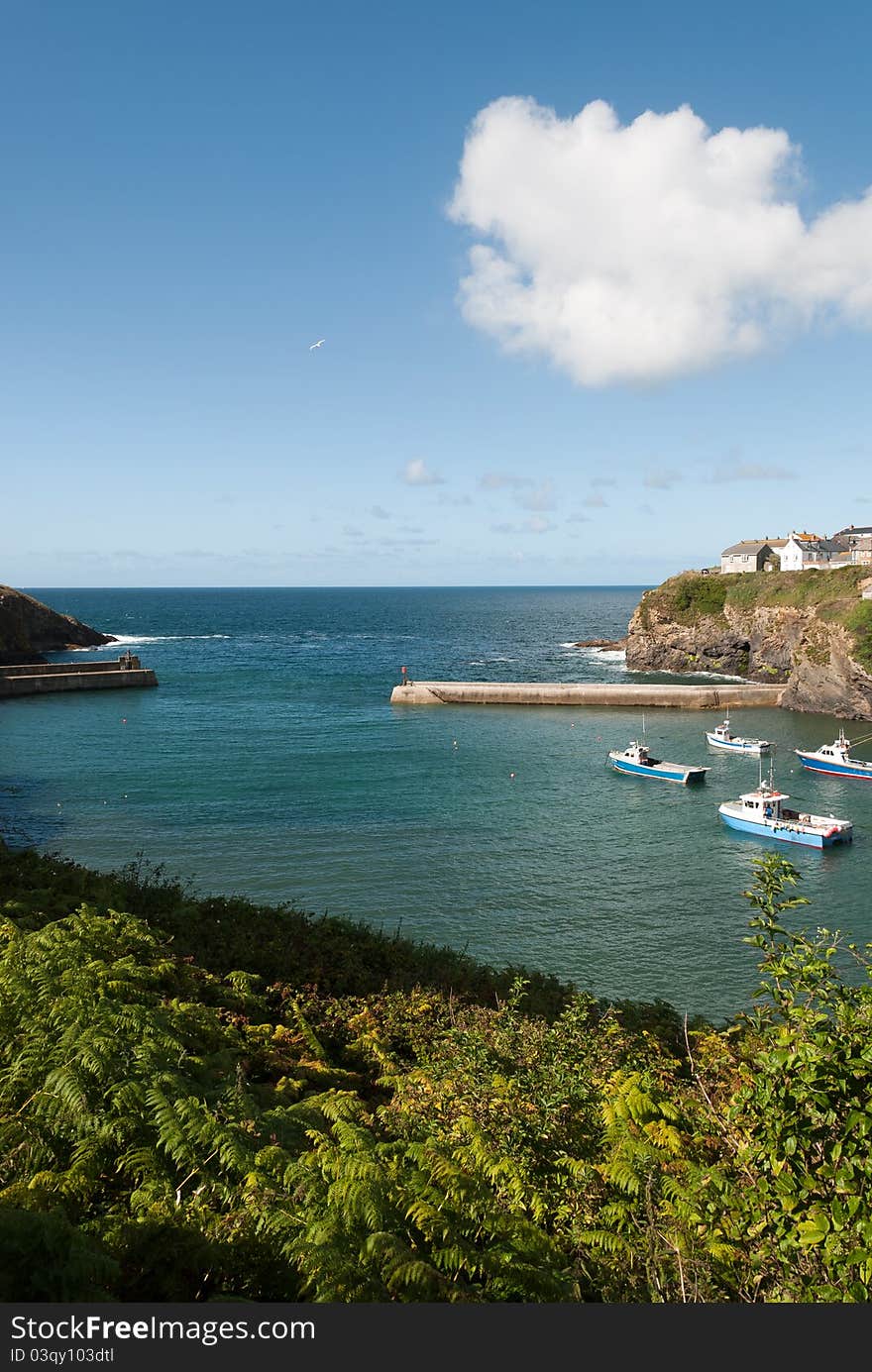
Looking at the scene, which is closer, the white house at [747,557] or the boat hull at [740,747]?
the boat hull at [740,747]

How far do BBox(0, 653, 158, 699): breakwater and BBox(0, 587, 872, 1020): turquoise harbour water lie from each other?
2831 mm

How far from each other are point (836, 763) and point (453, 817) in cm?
2882

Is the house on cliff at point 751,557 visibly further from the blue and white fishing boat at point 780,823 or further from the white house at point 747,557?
the blue and white fishing boat at point 780,823

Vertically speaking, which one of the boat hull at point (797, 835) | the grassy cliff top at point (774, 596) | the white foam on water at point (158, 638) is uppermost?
the grassy cliff top at point (774, 596)

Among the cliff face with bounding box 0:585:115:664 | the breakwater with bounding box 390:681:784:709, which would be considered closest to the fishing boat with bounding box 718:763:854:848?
the breakwater with bounding box 390:681:784:709

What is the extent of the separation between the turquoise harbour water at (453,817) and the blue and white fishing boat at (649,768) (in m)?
1.14

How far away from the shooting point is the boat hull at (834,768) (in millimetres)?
51812

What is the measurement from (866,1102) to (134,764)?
51.5m

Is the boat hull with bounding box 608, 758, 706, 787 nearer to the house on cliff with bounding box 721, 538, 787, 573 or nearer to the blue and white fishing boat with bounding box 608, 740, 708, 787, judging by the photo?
the blue and white fishing boat with bounding box 608, 740, 708, 787

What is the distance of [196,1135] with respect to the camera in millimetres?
8305

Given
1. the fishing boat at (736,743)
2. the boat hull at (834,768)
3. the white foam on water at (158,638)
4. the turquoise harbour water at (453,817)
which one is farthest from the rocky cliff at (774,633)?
the white foam on water at (158,638)

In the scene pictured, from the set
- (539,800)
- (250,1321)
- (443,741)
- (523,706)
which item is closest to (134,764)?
(443,741)

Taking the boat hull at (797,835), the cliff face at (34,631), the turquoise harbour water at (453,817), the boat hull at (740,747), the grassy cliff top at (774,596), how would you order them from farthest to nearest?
the cliff face at (34,631), the grassy cliff top at (774,596), the boat hull at (740,747), the boat hull at (797,835), the turquoise harbour water at (453,817)

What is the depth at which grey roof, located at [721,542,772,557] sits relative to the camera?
119 meters
